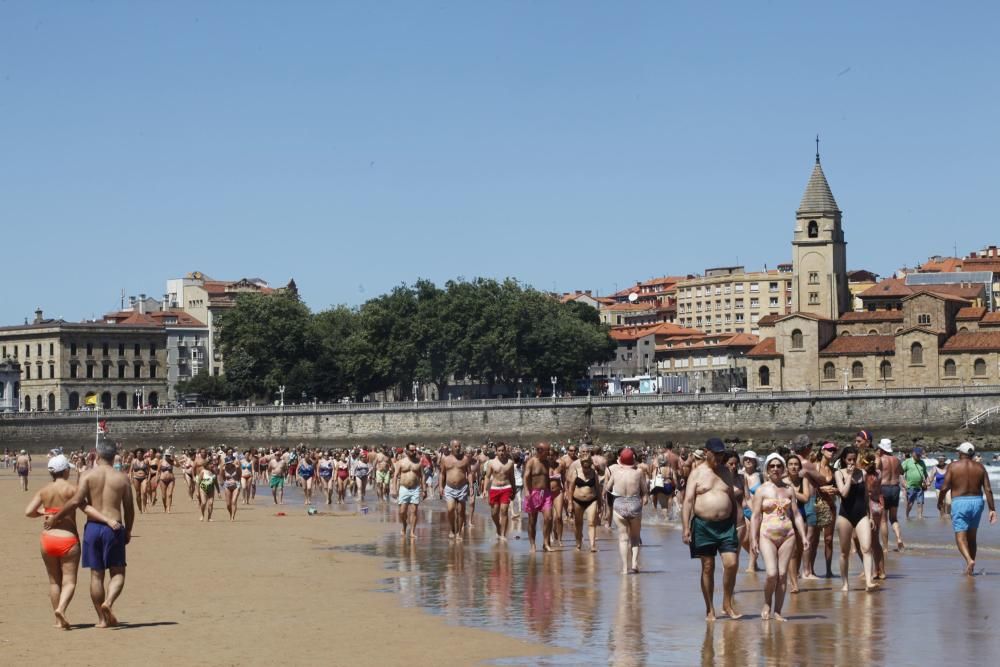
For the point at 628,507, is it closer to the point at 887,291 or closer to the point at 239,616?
the point at 239,616

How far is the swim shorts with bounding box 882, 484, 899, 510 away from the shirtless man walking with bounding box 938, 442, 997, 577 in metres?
2.28

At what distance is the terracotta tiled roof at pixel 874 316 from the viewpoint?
357 feet

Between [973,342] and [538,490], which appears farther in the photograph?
[973,342]

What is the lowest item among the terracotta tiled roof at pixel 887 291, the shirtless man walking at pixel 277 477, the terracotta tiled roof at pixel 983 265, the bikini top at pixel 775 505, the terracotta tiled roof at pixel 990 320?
the shirtless man walking at pixel 277 477

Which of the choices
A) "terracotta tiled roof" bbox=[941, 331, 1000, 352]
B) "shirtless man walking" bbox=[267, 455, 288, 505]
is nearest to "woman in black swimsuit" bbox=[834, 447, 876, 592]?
"shirtless man walking" bbox=[267, 455, 288, 505]

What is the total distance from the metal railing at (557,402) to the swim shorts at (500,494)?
7060 centimetres

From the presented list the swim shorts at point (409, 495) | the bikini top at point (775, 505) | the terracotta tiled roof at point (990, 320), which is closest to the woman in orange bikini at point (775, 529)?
the bikini top at point (775, 505)

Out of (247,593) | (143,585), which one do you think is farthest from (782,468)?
(143,585)

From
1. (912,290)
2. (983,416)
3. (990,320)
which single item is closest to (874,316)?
(990,320)

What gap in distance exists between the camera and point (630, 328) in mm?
173875

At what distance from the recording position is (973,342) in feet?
332

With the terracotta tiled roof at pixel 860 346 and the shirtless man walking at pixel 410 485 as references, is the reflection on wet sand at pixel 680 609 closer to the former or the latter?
the shirtless man walking at pixel 410 485

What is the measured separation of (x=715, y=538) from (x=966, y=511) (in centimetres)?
483

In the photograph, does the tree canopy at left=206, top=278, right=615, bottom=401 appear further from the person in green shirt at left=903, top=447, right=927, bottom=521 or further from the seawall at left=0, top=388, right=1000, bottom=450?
the person in green shirt at left=903, top=447, right=927, bottom=521
